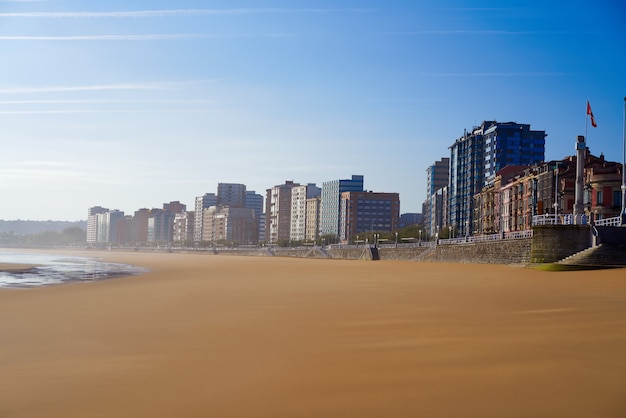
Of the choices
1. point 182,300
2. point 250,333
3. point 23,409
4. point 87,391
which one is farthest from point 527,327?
point 182,300

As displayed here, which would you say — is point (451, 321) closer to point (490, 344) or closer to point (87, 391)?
point (490, 344)

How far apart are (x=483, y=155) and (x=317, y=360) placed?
16088 cm

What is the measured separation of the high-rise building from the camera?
518 feet

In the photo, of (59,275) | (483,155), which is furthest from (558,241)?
(483,155)

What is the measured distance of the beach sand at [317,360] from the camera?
7.88 metres

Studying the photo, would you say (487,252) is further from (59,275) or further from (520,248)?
(59,275)

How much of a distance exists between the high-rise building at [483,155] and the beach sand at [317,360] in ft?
464

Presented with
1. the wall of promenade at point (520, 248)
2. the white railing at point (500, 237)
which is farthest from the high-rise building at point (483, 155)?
the white railing at point (500, 237)

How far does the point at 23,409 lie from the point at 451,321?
32.8 ft

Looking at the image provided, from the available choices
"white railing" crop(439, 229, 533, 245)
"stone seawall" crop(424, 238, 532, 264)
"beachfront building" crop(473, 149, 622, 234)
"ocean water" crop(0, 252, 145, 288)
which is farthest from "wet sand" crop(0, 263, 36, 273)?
"beachfront building" crop(473, 149, 622, 234)

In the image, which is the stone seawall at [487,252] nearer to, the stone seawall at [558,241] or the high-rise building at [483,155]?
the stone seawall at [558,241]

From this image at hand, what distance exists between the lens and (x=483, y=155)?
163625 mm

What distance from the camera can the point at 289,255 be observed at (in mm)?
149000

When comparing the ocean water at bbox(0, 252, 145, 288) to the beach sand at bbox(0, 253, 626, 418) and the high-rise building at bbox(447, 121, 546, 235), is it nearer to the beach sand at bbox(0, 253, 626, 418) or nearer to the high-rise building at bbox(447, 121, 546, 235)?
the beach sand at bbox(0, 253, 626, 418)
